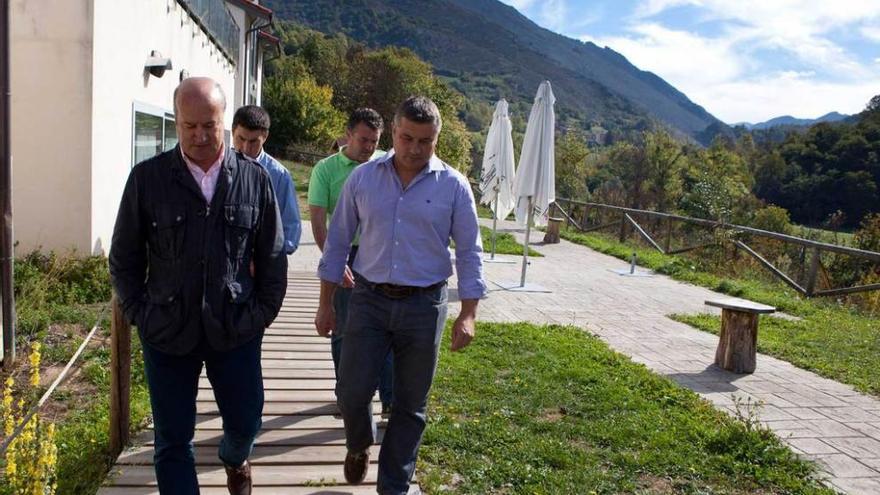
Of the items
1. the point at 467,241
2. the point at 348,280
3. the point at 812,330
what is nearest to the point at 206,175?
the point at 467,241

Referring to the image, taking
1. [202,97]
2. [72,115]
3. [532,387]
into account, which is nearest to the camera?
[202,97]

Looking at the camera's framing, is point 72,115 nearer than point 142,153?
Yes

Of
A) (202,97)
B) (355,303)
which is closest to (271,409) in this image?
(355,303)

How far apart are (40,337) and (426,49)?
171429mm

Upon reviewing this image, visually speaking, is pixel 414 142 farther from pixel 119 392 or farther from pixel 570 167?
pixel 570 167

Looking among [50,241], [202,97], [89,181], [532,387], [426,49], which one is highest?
[426,49]

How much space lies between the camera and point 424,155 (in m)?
2.87

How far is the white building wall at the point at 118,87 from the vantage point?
6906 millimetres

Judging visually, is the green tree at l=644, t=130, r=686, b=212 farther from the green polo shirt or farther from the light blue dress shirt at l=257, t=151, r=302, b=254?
the light blue dress shirt at l=257, t=151, r=302, b=254

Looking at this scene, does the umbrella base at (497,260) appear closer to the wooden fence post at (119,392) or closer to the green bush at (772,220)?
the wooden fence post at (119,392)

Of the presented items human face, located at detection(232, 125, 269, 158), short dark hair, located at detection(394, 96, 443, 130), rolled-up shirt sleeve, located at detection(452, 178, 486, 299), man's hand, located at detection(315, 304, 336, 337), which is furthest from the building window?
rolled-up shirt sleeve, located at detection(452, 178, 486, 299)

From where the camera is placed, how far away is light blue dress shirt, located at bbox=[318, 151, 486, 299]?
114 inches

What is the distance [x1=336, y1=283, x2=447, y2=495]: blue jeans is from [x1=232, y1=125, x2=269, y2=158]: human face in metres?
1.34

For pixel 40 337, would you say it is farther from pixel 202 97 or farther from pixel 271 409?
pixel 202 97
